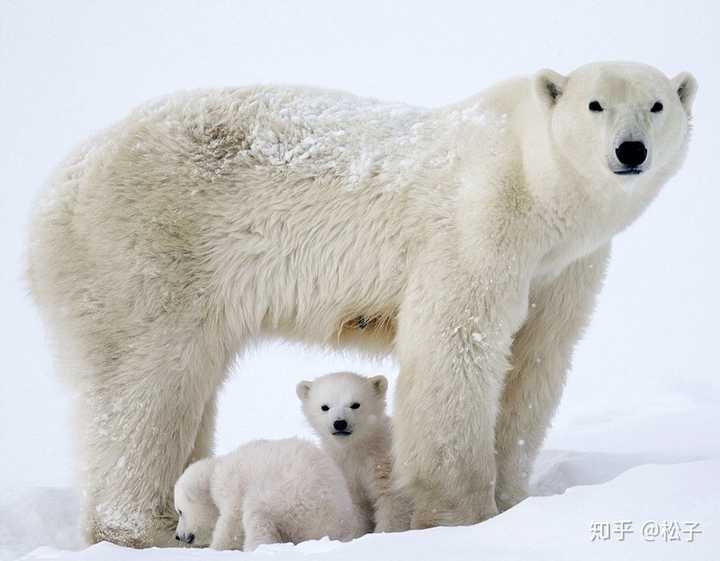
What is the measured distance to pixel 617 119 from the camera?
5.50 metres

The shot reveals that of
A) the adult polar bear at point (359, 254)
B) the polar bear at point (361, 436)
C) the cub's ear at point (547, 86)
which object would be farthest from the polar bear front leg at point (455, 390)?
the cub's ear at point (547, 86)

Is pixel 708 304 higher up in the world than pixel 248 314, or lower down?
lower down

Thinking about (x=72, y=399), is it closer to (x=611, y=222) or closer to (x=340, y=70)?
(x=611, y=222)

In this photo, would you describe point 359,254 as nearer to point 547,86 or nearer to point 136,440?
point 547,86

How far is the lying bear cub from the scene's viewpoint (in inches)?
205

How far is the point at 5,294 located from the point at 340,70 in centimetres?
15261

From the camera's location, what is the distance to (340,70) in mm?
173375

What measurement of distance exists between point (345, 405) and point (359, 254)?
850mm

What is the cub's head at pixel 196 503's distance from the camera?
5594 millimetres

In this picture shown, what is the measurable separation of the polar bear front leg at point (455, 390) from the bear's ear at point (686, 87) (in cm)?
126

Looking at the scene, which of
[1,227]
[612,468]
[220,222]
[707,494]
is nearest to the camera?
[707,494]

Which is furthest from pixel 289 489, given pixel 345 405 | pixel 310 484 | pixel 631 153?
pixel 631 153

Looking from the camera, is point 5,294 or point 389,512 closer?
point 389,512

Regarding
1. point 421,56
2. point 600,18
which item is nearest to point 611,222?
point 600,18
